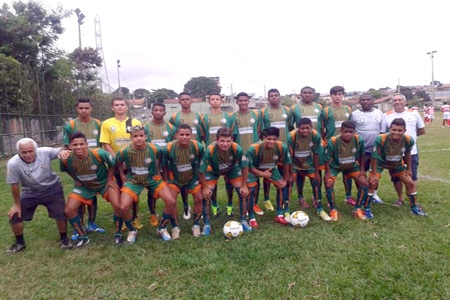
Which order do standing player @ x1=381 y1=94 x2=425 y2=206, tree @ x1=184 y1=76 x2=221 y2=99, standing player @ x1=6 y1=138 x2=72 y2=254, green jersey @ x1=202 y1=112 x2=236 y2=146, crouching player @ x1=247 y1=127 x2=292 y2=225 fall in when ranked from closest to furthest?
standing player @ x1=6 y1=138 x2=72 y2=254 → crouching player @ x1=247 y1=127 x2=292 y2=225 → standing player @ x1=381 y1=94 x2=425 y2=206 → green jersey @ x1=202 y1=112 x2=236 y2=146 → tree @ x1=184 y1=76 x2=221 y2=99

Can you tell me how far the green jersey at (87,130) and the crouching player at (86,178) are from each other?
19.9 inches

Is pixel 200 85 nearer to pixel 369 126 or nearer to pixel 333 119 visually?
pixel 333 119

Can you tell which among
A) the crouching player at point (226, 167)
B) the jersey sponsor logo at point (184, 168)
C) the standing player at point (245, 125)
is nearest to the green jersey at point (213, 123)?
the standing player at point (245, 125)

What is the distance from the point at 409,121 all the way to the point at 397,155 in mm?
741

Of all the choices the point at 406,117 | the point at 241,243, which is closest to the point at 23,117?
the point at 241,243

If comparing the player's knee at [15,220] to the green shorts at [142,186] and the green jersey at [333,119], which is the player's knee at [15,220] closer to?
the green shorts at [142,186]

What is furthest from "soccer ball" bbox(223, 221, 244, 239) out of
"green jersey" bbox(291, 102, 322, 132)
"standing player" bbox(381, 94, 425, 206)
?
"standing player" bbox(381, 94, 425, 206)

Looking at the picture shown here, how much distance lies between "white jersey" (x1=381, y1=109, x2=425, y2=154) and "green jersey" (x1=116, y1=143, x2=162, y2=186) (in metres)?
3.53

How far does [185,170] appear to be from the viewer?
4.52 meters

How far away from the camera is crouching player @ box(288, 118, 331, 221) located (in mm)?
4793

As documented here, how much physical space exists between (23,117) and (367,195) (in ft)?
39.3

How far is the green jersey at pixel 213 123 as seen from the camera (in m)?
5.38

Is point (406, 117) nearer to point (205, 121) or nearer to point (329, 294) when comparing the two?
point (205, 121)

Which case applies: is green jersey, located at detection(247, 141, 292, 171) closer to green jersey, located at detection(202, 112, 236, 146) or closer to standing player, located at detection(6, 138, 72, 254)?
green jersey, located at detection(202, 112, 236, 146)
